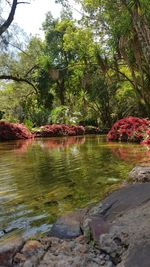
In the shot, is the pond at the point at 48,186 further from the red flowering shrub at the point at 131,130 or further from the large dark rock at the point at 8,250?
the red flowering shrub at the point at 131,130

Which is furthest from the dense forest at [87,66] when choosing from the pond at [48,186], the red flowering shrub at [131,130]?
the pond at [48,186]

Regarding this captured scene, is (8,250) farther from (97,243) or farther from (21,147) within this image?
(21,147)

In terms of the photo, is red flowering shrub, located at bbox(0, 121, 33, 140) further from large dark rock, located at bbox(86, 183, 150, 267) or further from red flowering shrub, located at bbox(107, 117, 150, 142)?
large dark rock, located at bbox(86, 183, 150, 267)

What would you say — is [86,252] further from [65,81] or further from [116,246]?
[65,81]

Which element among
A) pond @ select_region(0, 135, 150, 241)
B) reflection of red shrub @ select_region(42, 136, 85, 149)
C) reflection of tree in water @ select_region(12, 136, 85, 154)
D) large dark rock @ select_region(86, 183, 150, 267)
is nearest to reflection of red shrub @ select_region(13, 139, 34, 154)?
reflection of tree in water @ select_region(12, 136, 85, 154)

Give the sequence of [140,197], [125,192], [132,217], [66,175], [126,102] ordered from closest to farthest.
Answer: [132,217], [140,197], [125,192], [66,175], [126,102]

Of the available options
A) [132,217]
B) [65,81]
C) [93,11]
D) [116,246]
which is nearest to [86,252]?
[116,246]

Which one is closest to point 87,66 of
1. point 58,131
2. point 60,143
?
point 58,131

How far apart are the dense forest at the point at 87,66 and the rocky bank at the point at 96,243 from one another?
1332cm

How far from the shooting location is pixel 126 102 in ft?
92.8

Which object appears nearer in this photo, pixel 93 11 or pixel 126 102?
pixel 93 11

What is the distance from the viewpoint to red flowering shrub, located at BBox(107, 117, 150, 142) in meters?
16.5

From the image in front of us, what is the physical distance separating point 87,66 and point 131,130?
49.6 feet

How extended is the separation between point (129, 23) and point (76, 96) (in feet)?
53.5
